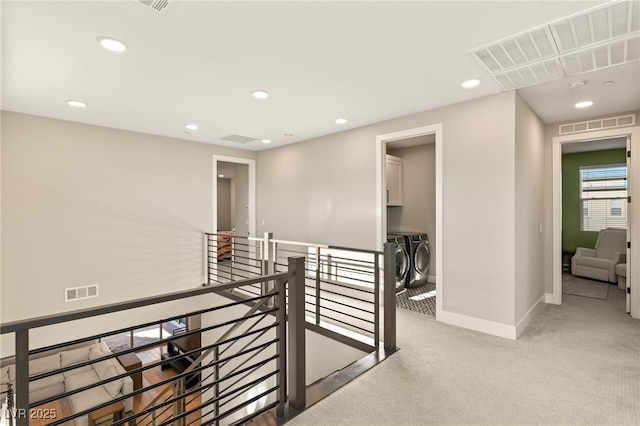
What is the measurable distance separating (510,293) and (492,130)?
171cm

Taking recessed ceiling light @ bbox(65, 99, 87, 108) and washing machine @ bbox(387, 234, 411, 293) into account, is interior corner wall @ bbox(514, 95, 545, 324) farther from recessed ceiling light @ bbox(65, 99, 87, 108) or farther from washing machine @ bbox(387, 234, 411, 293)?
recessed ceiling light @ bbox(65, 99, 87, 108)

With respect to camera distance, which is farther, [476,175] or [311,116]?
[311,116]

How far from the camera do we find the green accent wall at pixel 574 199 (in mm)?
6816

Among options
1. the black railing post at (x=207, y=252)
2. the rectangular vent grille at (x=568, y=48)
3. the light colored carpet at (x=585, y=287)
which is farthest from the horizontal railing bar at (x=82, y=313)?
the light colored carpet at (x=585, y=287)

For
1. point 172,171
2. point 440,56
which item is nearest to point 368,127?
point 440,56

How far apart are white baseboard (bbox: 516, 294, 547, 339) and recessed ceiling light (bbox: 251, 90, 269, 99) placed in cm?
357

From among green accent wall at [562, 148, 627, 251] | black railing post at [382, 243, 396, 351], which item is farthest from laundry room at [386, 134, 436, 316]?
green accent wall at [562, 148, 627, 251]

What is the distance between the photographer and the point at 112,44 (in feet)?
7.58

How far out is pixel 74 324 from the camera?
14.2ft

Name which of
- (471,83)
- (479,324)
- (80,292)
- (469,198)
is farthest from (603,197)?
(80,292)

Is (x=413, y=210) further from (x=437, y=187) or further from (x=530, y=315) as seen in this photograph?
(x=530, y=315)

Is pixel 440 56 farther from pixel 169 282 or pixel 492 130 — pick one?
pixel 169 282

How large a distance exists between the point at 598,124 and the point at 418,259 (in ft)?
9.90

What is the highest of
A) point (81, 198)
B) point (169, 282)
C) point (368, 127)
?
point (368, 127)
